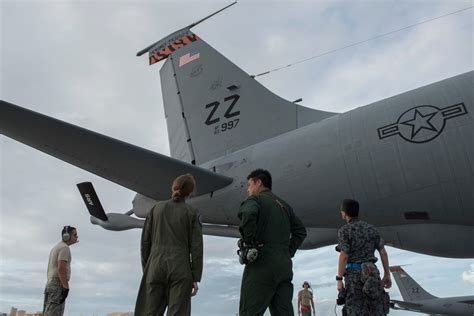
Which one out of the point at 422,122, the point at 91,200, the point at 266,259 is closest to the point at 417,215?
the point at 422,122

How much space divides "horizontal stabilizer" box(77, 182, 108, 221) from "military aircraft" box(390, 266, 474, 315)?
47.9ft

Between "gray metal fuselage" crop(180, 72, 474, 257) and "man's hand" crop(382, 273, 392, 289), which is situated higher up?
"gray metal fuselage" crop(180, 72, 474, 257)

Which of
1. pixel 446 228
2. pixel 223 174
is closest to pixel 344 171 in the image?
pixel 446 228

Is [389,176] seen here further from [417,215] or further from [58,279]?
[58,279]

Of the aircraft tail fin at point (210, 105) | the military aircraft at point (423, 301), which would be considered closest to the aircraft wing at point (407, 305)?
the military aircraft at point (423, 301)

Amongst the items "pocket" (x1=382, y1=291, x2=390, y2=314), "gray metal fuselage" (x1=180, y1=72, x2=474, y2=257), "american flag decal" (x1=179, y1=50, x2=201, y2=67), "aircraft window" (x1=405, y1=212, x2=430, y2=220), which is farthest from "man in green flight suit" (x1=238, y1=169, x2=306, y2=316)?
"american flag decal" (x1=179, y1=50, x2=201, y2=67)

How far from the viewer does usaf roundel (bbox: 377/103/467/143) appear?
6.24 m

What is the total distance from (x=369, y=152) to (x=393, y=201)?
80 centimetres

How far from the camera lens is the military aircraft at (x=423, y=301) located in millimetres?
20203

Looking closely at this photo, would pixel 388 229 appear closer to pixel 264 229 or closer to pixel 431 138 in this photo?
pixel 431 138

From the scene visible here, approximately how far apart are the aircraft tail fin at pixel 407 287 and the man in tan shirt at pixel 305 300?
1368 cm

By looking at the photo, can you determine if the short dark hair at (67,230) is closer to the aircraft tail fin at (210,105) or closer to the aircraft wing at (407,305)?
the aircraft tail fin at (210,105)

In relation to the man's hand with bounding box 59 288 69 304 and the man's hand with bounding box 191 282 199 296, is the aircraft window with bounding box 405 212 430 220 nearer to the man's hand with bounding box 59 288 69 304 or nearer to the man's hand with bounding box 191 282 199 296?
the man's hand with bounding box 191 282 199 296

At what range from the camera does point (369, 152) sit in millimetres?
6543
